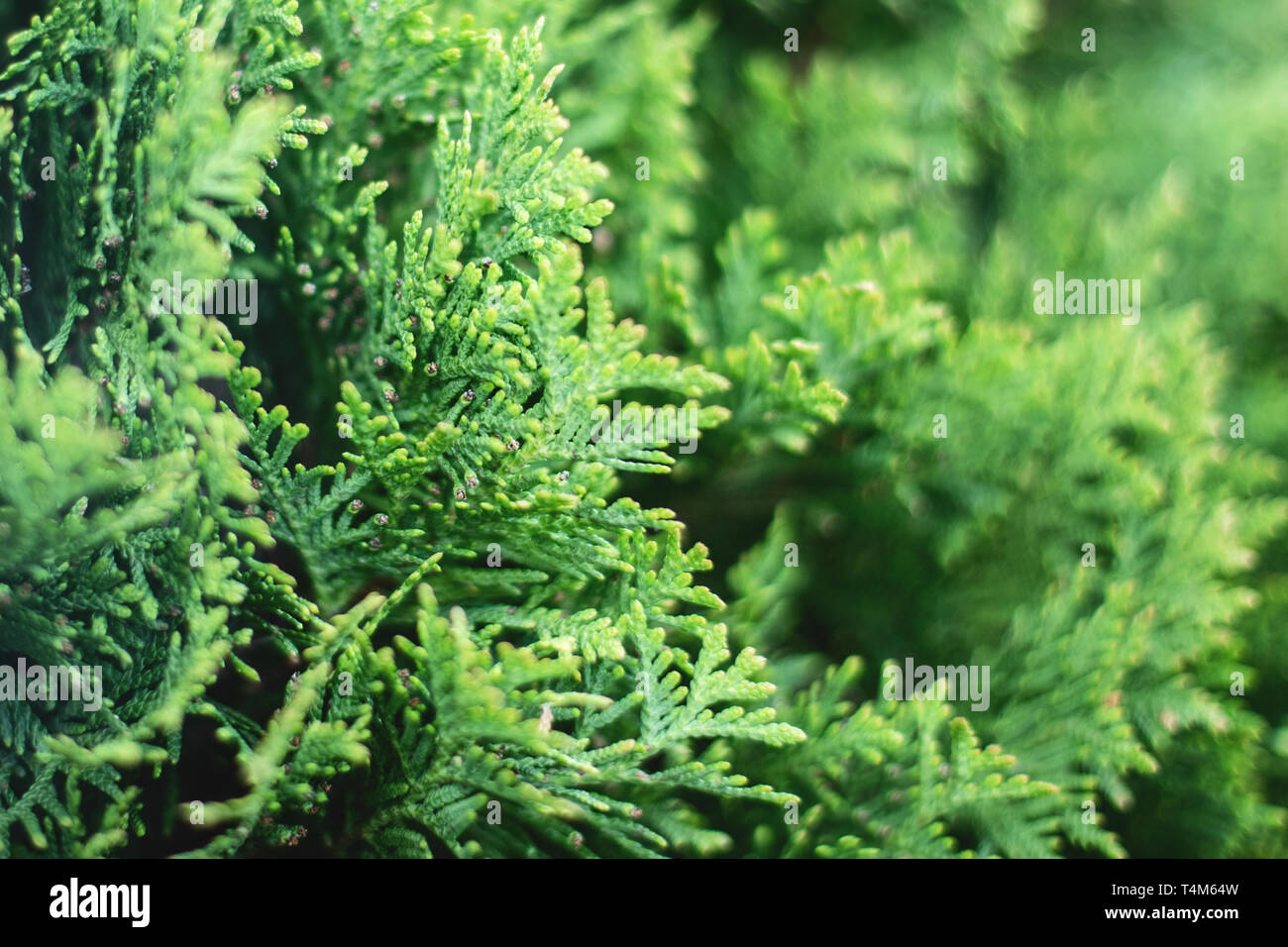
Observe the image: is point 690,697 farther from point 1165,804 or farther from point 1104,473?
point 1165,804

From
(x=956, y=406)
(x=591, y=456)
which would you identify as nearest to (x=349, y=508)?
(x=591, y=456)

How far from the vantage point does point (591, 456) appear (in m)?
1.52

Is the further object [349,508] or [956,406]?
[956,406]

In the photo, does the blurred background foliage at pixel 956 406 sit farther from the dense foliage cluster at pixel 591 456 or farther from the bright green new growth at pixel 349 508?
the bright green new growth at pixel 349 508

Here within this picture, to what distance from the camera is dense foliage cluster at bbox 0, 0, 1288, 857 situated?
1369 millimetres

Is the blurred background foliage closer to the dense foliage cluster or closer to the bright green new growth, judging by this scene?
the dense foliage cluster

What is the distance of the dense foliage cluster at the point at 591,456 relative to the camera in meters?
1.37

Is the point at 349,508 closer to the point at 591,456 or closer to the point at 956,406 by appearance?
the point at 591,456

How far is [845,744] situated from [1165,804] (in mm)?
1139

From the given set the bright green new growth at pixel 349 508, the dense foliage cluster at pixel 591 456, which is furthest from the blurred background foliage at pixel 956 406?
the bright green new growth at pixel 349 508

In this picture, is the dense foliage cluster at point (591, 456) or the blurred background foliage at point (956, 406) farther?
the blurred background foliage at point (956, 406)

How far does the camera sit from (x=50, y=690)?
138 cm
